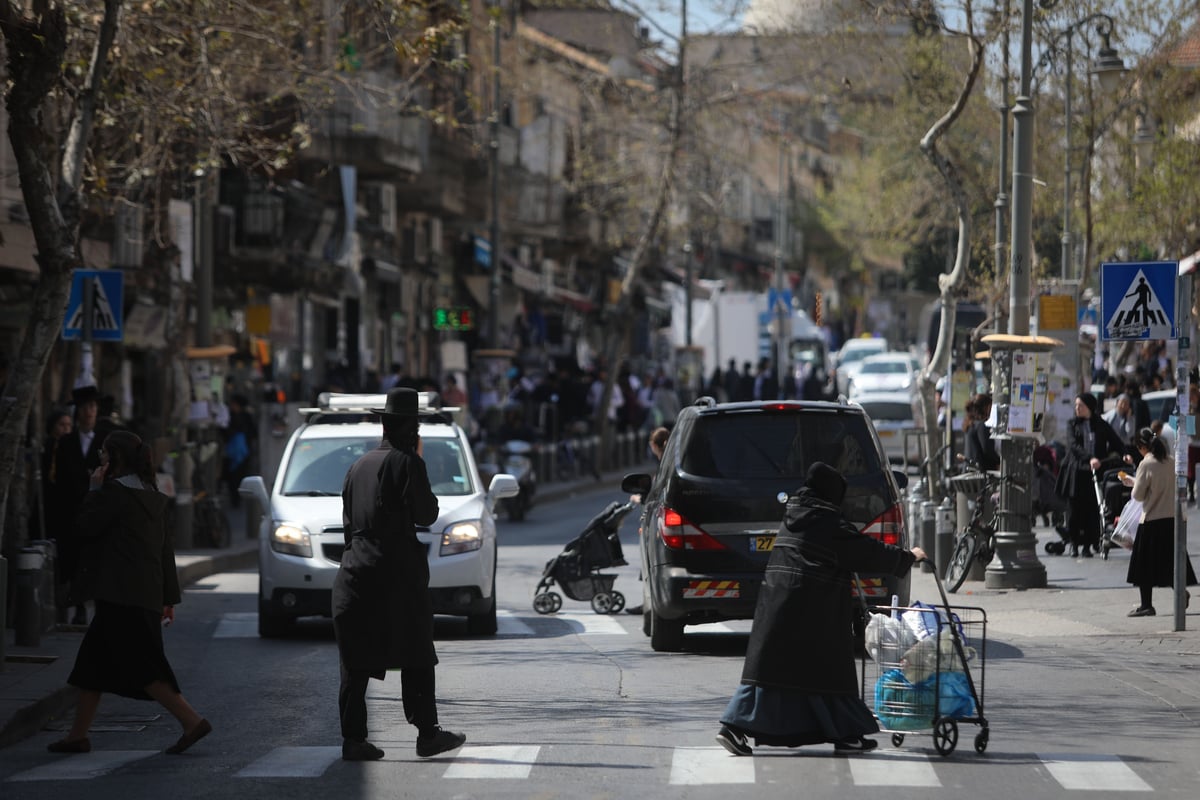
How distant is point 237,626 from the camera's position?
17.1 m

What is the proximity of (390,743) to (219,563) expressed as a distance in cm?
1217

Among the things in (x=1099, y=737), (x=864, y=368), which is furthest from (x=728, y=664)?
(x=864, y=368)

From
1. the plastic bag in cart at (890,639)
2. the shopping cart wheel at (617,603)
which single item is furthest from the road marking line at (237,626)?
the plastic bag in cart at (890,639)

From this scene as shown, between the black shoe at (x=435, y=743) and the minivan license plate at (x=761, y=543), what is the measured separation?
14.9 ft

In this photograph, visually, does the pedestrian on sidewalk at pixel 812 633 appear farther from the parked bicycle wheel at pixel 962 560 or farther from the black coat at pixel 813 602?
the parked bicycle wheel at pixel 962 560

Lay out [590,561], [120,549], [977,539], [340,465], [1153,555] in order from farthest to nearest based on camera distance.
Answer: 1. [977,539]
2. [590,561]
3. [340,465]
4. [1153,555]
5. [120,549]

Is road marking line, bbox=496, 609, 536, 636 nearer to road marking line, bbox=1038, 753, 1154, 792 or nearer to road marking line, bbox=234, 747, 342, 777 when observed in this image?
road marking line, bbox=234, 747, 342, 777

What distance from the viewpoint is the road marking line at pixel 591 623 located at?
55.4ft

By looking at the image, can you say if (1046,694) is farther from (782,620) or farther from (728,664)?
(782,620)

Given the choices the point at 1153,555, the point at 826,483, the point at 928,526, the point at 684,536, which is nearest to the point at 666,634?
the point at 684,536

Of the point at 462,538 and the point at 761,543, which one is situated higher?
the point at 761,543

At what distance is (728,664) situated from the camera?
46.6ft

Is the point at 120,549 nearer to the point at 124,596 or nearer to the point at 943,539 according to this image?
the point at 124,596

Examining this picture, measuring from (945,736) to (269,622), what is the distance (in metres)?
7.35
